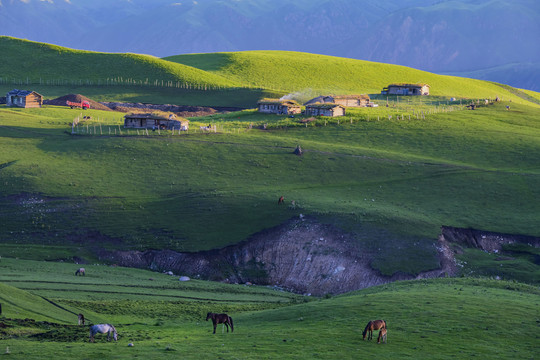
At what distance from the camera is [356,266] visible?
7850cm

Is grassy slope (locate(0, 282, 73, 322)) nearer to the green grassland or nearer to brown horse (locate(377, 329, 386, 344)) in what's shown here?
the green grassland

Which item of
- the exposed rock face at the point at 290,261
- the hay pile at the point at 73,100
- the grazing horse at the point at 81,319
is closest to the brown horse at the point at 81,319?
the grazing horse at the point at 81,319

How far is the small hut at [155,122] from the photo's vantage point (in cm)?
12400

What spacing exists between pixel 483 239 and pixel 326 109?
194 ft

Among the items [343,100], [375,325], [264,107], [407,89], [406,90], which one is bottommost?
[375,325]

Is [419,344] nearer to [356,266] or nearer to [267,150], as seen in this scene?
[356,266]

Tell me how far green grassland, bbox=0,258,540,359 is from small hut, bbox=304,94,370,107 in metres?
92.5

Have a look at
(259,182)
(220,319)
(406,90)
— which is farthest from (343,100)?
(220,319)

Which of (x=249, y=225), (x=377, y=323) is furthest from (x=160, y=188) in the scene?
(x=377, y=323)

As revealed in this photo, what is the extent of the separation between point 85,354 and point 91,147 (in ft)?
254

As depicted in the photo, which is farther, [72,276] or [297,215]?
[297,215]

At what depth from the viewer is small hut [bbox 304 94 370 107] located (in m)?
154

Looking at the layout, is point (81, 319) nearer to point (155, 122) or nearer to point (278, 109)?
point (155, 122)

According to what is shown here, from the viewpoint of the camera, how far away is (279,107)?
146375mm
